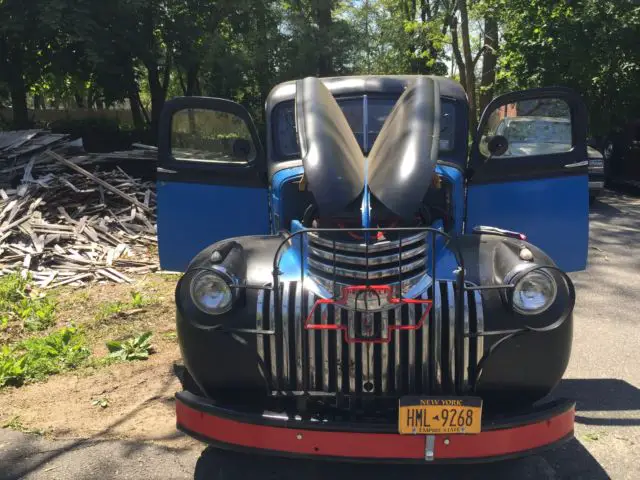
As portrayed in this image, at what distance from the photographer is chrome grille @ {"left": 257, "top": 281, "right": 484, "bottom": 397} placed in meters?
3.11

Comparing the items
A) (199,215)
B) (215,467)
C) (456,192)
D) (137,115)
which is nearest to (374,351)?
(215,467)

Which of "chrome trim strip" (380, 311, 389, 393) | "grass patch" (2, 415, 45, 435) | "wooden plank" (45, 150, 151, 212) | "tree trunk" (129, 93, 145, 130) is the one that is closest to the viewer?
"chrome trim strip" (380, 311, 389, 393)

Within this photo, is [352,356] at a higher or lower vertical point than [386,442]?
higher

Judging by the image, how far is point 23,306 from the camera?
6.87 m

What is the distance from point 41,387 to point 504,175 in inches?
155

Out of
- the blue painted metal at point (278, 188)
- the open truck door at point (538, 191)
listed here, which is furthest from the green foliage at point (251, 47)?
the open truck door at point (538, 191)

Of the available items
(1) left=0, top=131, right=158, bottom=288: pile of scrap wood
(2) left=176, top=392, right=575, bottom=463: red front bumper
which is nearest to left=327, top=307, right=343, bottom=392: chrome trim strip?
(2) left=176, top=392, right=575, bottom=463: red front bumper

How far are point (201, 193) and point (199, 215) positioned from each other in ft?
0.57

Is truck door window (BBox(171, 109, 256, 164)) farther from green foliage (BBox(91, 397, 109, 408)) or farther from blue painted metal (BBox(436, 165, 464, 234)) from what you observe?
green foliage (BBox(91, 397, 109, 408))

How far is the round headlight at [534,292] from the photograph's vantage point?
10.2ft

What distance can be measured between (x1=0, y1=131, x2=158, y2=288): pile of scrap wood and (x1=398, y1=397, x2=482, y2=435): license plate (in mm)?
5685

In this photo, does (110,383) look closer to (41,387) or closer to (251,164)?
(41,387)

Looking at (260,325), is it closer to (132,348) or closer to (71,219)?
(132,348)

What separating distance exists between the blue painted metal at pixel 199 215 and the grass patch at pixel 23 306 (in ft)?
7.19
